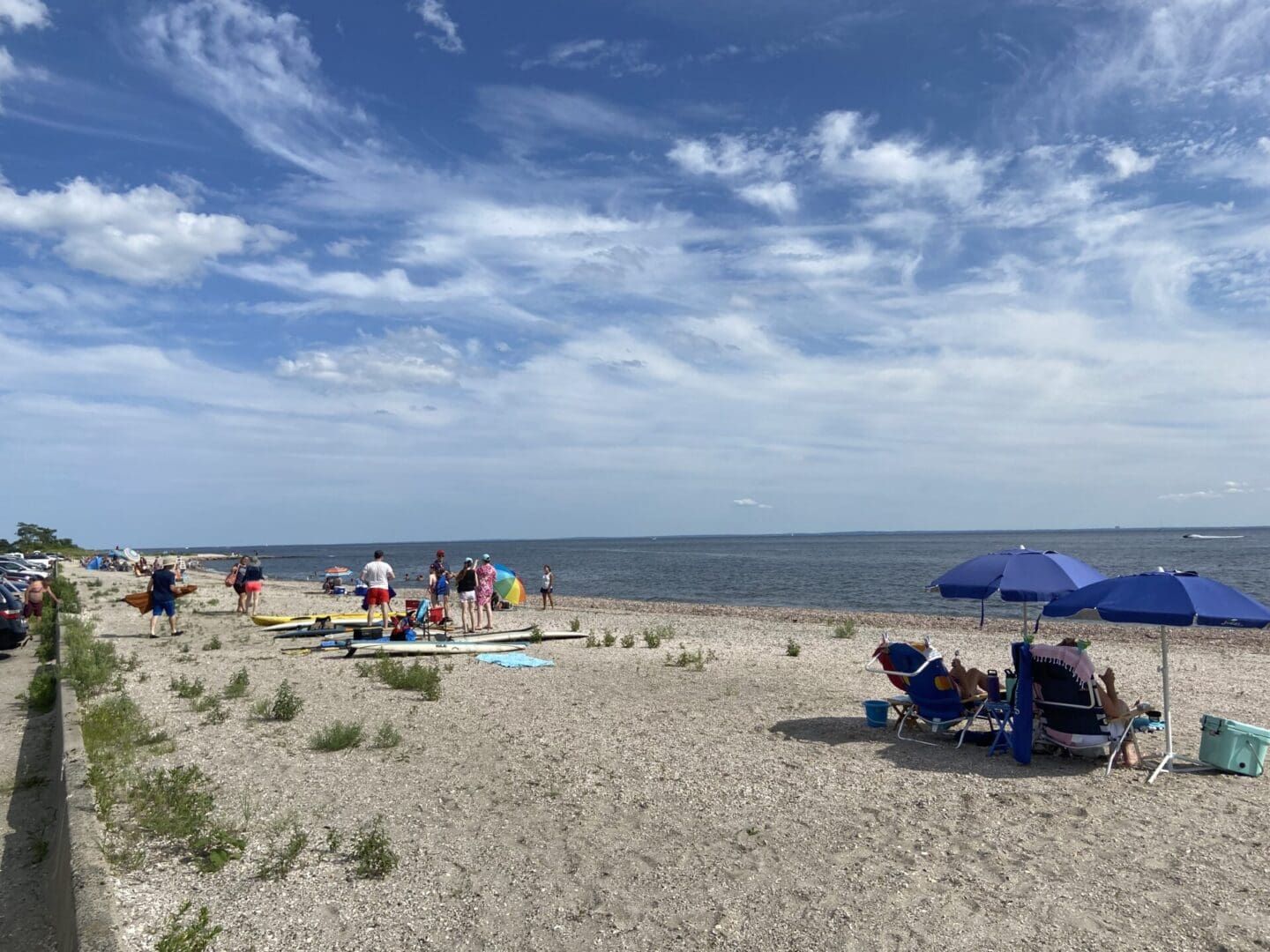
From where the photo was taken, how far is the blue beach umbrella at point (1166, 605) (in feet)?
22.4

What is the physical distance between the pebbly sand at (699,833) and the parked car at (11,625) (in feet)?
22.7

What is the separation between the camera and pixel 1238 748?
7.36 m

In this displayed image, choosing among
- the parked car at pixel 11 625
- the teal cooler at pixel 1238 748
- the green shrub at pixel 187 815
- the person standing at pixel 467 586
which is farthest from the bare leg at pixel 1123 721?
the parked car at pixel 11 625

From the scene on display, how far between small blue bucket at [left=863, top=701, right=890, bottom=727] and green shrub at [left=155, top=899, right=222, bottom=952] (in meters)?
6.65

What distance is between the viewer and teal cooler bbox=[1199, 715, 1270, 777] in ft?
24.0

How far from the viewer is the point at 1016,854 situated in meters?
5.65

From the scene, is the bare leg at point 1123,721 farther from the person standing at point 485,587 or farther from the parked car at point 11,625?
the parked car at point 11,625

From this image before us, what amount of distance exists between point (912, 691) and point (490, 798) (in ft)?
14.4

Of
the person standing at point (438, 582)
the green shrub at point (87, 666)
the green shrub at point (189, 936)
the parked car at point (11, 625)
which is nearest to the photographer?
the green shrub at point (189, 936)

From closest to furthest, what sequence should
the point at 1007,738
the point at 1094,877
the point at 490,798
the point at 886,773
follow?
the point at 1094,877 → the point at 490,798 → the point at 886,773 → the point at 1007,738

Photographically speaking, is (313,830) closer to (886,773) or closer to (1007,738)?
(886,773)

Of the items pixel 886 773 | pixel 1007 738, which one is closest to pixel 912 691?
pixel 1007 738

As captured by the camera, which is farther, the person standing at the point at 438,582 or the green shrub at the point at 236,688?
the person standing at the point at 438,582

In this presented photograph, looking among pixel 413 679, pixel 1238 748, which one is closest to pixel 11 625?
pixel 413 679
